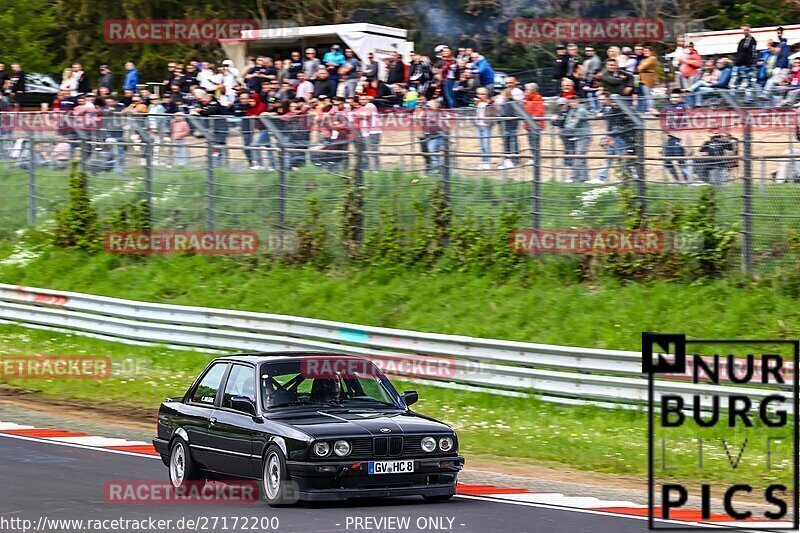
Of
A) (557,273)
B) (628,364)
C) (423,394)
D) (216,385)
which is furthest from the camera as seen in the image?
(557,273)

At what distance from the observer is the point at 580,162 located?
18.9 m

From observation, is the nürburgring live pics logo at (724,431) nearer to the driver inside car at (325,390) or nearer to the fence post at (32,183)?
the driver inside car at (325,390)

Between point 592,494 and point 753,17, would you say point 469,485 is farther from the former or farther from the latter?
point 753,17

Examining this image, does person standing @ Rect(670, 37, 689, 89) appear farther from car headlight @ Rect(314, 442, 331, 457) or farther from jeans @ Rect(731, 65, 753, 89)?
car headlight @ Rect(314, 442, 331, 457)

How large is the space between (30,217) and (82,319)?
6.23m

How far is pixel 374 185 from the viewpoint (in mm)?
21750

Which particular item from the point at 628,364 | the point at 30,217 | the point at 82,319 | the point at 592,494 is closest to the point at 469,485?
the point at 592,494

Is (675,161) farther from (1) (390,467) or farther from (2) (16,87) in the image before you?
(2) (16,87)

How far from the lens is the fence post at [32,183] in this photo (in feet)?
88.5

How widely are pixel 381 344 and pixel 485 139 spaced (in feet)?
14.0

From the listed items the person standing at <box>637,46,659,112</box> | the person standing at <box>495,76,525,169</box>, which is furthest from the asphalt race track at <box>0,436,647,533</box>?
the person standing at <box>637,46,659,112</box>

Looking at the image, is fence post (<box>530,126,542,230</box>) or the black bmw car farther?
fence post (<box>530,126,542,230</box>)

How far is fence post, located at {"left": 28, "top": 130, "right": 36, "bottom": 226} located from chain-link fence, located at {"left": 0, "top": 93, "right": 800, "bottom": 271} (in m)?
0.03

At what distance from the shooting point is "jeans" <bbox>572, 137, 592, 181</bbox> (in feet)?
61.5
